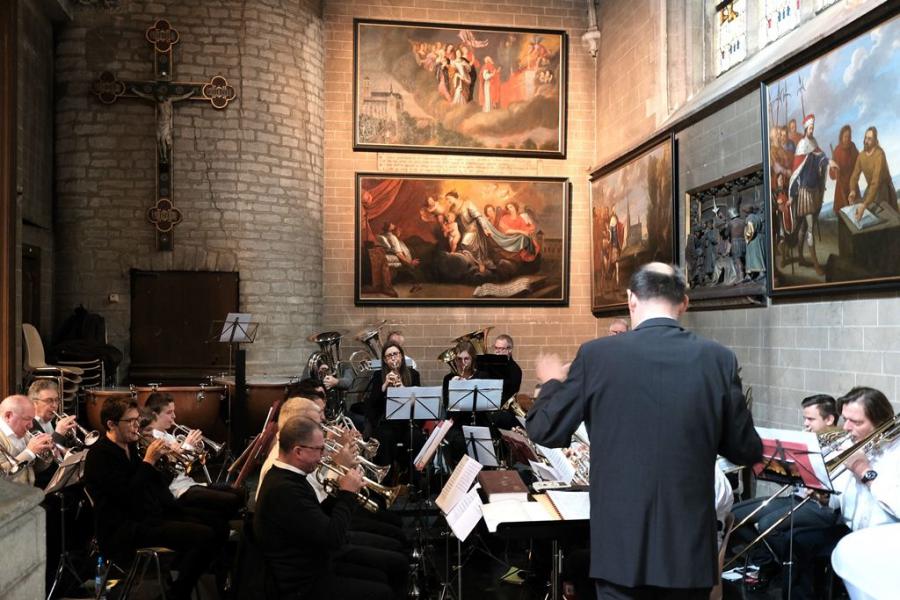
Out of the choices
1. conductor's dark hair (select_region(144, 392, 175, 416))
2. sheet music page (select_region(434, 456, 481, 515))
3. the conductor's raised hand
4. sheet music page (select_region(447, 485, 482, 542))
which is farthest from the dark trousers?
conductor's dark hair (select_region(144, 392, 175, 416))

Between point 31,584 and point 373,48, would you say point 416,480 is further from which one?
point 373,48

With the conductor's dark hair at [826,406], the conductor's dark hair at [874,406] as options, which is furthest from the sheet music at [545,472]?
the conductor's dark hair at [826,406]

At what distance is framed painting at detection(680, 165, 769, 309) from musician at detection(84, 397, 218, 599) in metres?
5.22

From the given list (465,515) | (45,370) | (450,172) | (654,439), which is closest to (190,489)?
(465,515)

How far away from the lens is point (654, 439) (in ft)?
8.79

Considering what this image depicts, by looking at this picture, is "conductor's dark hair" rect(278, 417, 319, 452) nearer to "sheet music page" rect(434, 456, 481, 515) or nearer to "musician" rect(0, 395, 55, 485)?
"sheet music page" rect(434, 456, 481, 515)

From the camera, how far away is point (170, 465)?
596cm

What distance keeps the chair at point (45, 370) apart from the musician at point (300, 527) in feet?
18.5

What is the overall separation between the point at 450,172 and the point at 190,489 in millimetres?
7266

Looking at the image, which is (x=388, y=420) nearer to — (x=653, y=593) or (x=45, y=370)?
(x=45, y=370)

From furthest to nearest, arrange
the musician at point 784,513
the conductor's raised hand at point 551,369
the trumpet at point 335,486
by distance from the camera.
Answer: the musician at point 784,513 < the trumpet at point 335,486 < the conductor's raised hand at point 551,369

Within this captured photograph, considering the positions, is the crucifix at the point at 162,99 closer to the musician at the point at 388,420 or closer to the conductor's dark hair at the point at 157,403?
the musician at the point at 388,420

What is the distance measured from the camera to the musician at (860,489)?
4.29 meters

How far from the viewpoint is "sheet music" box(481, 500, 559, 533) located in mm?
3594
